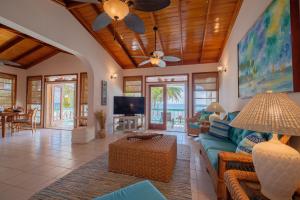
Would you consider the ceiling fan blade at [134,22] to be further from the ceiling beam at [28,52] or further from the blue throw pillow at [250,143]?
the ceiling beam at [28,52]

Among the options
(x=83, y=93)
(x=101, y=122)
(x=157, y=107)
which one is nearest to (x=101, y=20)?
(x=101, y=122)

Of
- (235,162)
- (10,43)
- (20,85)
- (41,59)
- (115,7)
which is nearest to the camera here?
(235,162)

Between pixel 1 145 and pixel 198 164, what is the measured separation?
5026mm

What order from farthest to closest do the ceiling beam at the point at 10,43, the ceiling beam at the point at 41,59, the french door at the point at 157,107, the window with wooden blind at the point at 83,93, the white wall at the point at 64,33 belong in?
the ceiling beam at the point at 41,59, the french door at the point at 157,107, the window with wooden blind at the point at 83,93, the ceiling beam at the point at 10,43, the white wall at the point at 64,33

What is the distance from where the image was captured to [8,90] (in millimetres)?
6391

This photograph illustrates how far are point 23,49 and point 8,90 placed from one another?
2.12 m

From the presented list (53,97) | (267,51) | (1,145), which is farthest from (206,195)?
(53,97)

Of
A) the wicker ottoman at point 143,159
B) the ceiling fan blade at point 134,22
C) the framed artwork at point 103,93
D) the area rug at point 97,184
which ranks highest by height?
the ceiling fan blade at point 134,22

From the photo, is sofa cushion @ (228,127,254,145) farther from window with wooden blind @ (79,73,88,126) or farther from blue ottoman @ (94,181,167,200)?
window with wooden blind @ (79,73,88,126)

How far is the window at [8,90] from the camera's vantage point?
617 cm

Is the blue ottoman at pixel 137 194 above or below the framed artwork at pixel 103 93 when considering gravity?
below

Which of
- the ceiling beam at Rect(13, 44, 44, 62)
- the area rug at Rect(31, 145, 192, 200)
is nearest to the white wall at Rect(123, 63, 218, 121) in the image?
the ceiling beam at Rect(13, 44, 44, 62)

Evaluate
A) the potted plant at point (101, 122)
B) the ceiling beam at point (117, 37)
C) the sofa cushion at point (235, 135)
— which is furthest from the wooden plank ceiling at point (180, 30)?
the sofa cushion at point (235, 135)

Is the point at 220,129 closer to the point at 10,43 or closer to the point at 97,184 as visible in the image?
the point at 97,184
